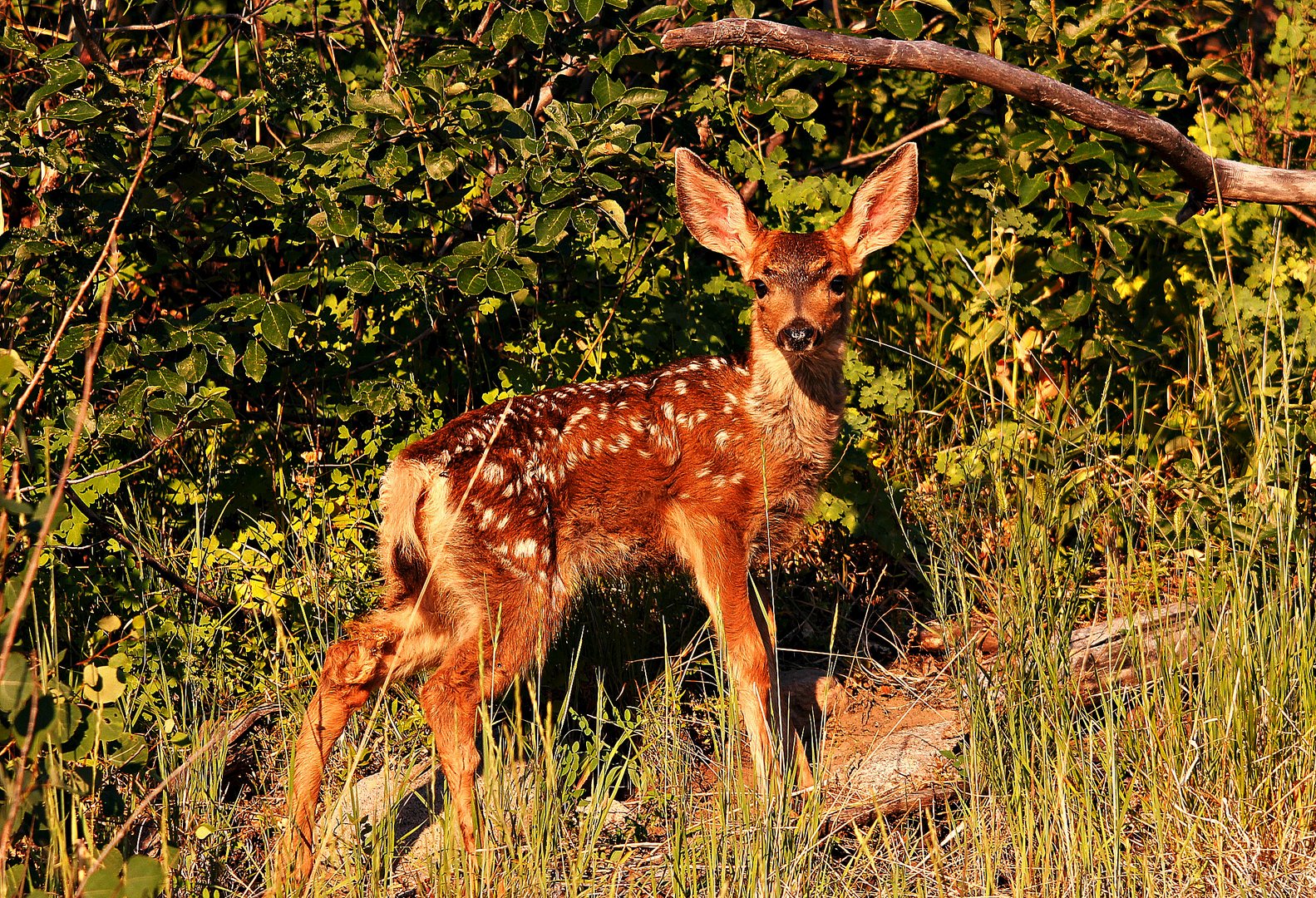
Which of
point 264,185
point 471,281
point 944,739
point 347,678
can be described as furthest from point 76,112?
point 944,739

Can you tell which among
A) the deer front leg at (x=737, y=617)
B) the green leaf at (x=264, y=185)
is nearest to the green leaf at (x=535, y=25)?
the green leaf at (x=264, y=185)

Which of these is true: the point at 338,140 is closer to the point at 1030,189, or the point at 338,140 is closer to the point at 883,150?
the point at 1030,189

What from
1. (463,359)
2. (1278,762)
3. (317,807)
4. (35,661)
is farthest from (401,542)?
(1278,762)

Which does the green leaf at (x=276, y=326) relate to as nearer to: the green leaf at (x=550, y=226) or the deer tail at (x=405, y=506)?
the deer tail at (x=405, y=506)

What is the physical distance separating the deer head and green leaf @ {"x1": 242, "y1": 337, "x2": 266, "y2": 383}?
152 cm

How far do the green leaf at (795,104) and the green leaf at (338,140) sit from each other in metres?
1.48

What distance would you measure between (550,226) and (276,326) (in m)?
0.92

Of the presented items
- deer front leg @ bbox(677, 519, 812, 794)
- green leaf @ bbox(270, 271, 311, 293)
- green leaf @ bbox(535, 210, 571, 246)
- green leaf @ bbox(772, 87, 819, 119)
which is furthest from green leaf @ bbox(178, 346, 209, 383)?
green leaf @ bbox(772, 87, 819, 119)

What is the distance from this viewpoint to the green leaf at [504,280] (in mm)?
4234

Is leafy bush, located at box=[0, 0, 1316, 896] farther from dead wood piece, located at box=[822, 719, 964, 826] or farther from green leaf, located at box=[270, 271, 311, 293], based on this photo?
dead wood piece, located at box=[822, 719, 964, 826]

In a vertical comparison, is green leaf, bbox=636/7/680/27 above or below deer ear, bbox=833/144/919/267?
above

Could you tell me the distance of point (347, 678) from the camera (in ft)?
13.5

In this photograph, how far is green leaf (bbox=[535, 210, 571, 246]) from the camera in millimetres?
4227

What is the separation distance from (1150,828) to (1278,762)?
431mm
